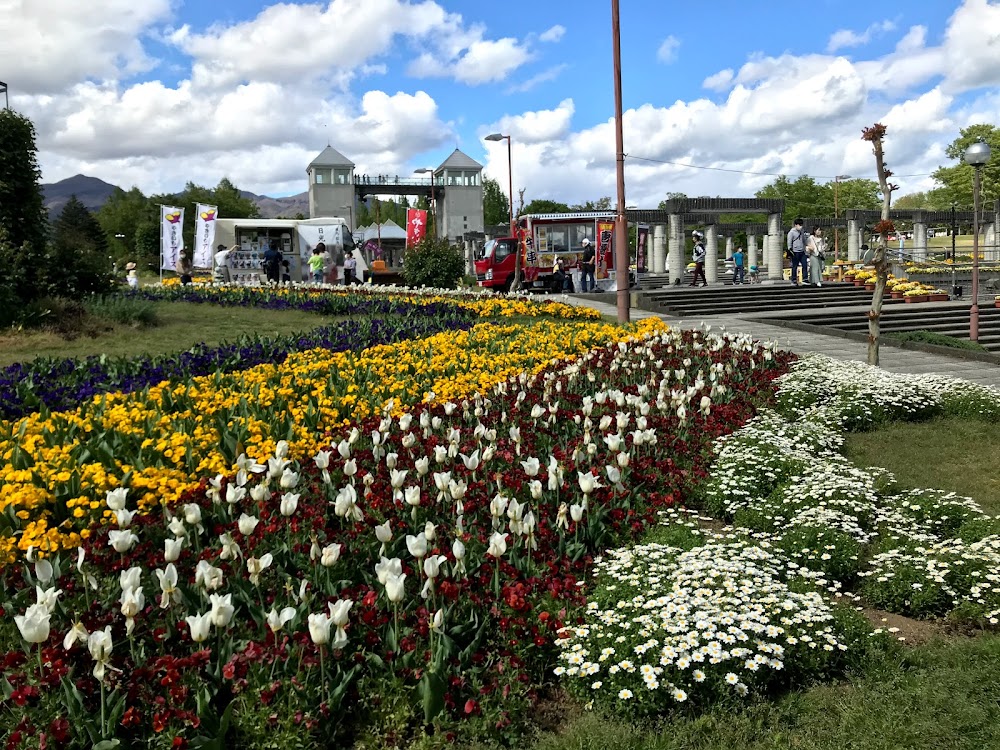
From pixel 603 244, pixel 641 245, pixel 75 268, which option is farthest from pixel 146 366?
pixel 641 245

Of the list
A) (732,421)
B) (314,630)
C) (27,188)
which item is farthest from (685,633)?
(27,188)

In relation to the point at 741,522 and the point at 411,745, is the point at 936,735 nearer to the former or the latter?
the point at 411,745

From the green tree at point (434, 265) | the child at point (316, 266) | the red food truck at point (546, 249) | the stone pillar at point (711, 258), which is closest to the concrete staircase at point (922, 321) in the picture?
the red food truck at point (546, 249)

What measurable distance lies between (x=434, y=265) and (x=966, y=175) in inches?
2226

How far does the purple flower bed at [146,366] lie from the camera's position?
7441mm

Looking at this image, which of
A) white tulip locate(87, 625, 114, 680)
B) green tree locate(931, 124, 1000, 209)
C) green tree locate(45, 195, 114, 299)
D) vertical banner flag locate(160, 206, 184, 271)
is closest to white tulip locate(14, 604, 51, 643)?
white tulip locate(87, 625, 114, 680)

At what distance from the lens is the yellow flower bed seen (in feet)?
15.8

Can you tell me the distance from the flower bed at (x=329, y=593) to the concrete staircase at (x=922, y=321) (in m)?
13.2

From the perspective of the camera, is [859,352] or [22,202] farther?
[22,202]

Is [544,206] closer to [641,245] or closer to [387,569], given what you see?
[641,245]

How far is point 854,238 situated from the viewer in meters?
42.4

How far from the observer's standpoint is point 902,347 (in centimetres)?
1461

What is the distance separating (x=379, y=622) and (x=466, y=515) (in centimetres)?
129

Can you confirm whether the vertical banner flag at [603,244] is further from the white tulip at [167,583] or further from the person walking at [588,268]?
the white tulip at [167,583]
